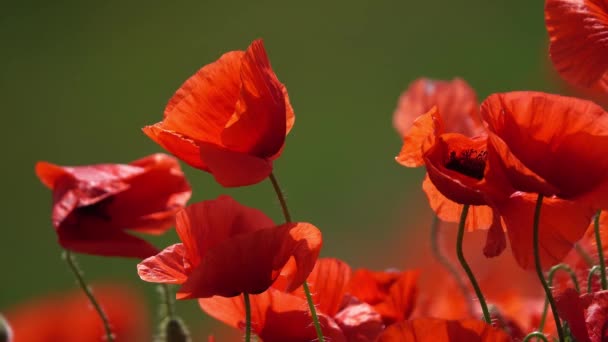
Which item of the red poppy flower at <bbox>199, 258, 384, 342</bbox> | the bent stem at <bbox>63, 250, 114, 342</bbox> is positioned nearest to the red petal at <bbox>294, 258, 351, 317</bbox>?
the red poppy flower at <bbox>199, 258, 384, 342</bbox>

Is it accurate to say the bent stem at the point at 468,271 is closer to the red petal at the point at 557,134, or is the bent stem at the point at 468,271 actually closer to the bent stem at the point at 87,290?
the red petal at the point at 557,134

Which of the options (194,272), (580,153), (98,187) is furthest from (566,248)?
(98,187)

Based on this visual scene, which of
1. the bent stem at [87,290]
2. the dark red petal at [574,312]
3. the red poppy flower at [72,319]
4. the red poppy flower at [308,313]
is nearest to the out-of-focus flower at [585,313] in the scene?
the dark red petal at [574,312]

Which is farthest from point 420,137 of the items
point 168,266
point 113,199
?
point 113,199

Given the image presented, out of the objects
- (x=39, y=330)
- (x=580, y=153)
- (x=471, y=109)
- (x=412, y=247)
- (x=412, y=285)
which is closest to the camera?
(x=580, y=153)

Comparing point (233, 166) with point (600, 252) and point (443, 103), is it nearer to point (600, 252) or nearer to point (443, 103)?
point (600, 252)

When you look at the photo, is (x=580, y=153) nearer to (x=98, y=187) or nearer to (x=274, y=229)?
(x=274, y=229)
